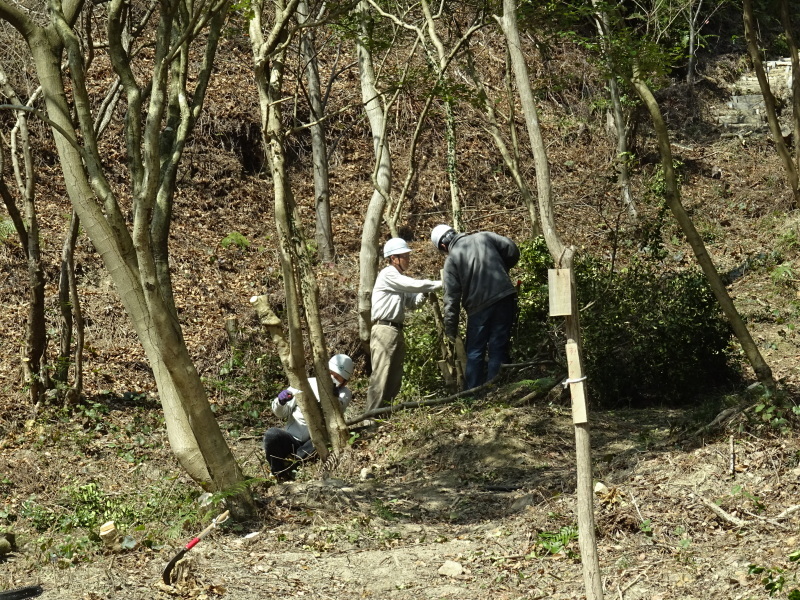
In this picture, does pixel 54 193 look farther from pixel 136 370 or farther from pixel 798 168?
pixel 798 168

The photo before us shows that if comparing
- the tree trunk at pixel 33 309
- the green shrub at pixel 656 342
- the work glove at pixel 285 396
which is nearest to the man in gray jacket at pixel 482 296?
the green shrub at pixel 656 342

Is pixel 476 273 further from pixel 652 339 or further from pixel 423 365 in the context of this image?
pixel 652 339

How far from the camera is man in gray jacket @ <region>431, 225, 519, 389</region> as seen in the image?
1031cm

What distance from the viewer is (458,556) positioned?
648cm

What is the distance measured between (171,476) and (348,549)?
391 cm

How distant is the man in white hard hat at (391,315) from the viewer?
34.3 ft

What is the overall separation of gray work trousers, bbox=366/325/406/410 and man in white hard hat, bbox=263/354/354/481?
3.25ft

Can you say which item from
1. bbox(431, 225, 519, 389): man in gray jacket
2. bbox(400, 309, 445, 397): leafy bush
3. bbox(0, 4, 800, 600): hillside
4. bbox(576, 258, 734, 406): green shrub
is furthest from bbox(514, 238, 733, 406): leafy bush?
bbox(400, 309, 445, 397): leafy bush

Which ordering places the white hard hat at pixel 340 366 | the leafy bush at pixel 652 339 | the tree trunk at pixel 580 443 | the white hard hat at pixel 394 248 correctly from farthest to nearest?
the white hard hat at pixel 394 248 < the leafy bush at pixel 652 339 < the white hard hat at pixel 340 366 < the tree trunk at pixel 580 443

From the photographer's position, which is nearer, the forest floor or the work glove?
the forest floor

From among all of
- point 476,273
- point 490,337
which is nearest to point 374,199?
point 476,273

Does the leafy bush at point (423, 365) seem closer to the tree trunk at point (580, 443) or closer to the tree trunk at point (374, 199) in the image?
the tree trunk at point (374, 199)

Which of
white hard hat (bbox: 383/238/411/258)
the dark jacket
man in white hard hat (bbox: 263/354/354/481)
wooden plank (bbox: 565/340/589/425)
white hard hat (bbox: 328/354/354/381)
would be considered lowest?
man in white hard hat (bbox: 263/354/354/481)

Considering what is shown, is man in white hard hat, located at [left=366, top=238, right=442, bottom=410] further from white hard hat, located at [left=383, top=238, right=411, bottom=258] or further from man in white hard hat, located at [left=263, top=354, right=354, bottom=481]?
man in white hard hat, located at [left=263, top=354, right=354, bottom=481]
